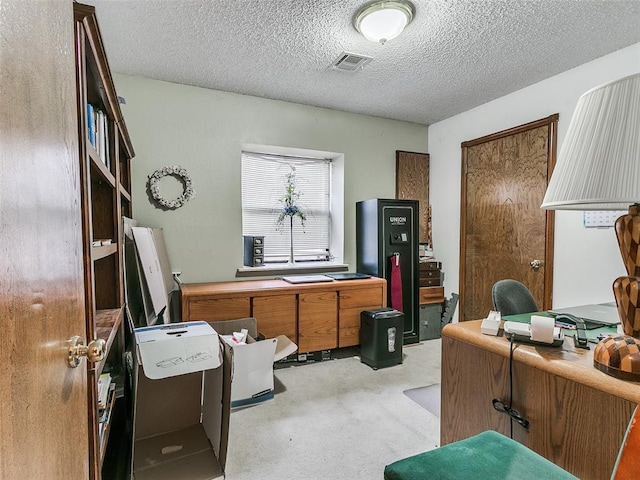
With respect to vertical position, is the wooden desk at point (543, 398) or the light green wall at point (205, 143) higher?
the light green wall at point (205, 143)

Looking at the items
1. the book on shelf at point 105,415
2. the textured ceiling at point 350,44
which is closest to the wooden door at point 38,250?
the book on shelf at point 105,415

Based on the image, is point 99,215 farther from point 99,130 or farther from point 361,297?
point 361,297

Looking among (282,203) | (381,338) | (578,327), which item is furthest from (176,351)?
(282,203)

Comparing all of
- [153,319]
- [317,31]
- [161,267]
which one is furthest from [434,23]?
[153,319]

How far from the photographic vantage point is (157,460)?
6.11 feet

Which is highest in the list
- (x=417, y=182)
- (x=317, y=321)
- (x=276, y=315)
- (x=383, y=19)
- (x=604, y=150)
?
(x=383, y=19)

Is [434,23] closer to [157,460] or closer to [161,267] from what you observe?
[161,267]

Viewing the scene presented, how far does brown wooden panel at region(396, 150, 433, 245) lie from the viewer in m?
4.39

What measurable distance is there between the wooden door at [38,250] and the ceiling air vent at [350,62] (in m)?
2.23

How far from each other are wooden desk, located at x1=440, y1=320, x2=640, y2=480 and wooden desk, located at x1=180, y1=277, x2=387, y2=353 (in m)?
1.81

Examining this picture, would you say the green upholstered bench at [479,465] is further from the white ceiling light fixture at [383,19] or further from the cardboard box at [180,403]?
the white ceiling light fixture at [383,19]

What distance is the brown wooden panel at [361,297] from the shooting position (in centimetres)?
340

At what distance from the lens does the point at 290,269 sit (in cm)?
382

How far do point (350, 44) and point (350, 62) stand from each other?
0.26 metres
